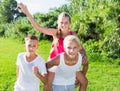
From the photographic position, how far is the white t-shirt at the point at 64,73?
181 inches

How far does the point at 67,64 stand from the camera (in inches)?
181

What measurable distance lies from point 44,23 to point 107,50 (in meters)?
8.69

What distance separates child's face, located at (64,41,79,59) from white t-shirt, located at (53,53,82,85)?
0.10 meters

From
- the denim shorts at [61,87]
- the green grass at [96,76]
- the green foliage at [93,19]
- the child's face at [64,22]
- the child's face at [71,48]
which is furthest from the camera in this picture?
the green foliage at [93,19]

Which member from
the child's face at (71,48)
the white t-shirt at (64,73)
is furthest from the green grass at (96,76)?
the child's face at (71,48)

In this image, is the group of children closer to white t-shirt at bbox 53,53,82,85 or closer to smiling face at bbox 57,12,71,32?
white t-shirt at bbox 53,53,82,85

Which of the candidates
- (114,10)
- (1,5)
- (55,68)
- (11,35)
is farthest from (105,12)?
(1,5)

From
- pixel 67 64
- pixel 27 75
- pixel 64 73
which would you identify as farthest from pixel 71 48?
pixel 27 75

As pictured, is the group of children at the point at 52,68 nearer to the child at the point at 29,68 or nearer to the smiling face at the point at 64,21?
the child at the point at 29,68

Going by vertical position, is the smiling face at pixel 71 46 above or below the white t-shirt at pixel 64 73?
above

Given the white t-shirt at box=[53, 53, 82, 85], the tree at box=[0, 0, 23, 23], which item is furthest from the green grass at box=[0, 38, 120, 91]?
the tree at box=[0, 0, 23, 23]

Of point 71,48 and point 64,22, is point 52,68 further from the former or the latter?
point 64,22

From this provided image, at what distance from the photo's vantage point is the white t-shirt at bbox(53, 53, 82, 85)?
181 inches

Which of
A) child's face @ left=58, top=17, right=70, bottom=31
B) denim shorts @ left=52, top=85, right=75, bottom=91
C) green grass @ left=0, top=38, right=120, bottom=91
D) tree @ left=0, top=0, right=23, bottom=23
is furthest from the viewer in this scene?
tree @ left=0, top=0, right=23, bottom=23
